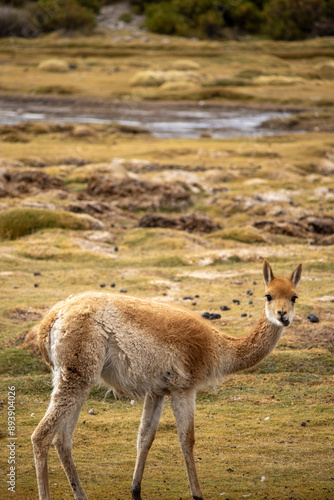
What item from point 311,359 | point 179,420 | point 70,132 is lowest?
point 70,132

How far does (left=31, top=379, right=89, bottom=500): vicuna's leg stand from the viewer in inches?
278

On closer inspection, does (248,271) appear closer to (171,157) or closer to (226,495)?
(226,495)

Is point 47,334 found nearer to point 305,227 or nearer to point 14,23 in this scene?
point 305,227

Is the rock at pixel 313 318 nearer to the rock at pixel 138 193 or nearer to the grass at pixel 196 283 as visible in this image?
the grass at pixel 196 283

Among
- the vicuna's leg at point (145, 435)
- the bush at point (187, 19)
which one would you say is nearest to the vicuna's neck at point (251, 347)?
the vicuna's leg at point (145, 435)

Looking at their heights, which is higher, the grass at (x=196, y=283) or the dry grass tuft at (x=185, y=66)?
the grass at (x=196, y=283)

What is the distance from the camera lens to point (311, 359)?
1219 cm

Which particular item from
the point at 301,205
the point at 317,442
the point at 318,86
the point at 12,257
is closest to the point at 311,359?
the point at 317,442

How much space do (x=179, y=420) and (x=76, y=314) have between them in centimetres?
178

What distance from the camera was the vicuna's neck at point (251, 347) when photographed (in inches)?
323

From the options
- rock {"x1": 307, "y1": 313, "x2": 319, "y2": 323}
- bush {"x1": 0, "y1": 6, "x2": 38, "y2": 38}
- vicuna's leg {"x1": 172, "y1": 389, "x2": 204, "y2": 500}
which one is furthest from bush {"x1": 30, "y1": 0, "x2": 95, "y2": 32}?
vicuna's leg {"x1": 172, "y1": 389, "x2": 204, "y2": 500}

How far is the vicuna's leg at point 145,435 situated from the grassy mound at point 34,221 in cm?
1453

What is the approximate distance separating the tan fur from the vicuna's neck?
0.04 feet

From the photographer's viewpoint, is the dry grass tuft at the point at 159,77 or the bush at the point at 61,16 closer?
the dry grass tuft at the point at 159,77
